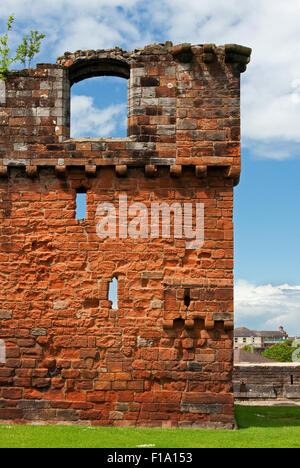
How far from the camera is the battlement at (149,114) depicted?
11.0 meters

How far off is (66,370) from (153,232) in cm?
310

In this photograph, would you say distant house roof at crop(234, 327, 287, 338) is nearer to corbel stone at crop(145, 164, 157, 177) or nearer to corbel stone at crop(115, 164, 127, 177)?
corbel stone at crop(145, 164, 157, 177)

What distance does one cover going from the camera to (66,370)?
10695 mm

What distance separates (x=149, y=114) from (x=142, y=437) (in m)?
6.00

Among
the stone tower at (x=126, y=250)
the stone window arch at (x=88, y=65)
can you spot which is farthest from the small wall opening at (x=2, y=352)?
the stone window arch at (x=88, y=65)

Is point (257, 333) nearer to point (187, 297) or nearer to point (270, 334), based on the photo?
point (270, 334)

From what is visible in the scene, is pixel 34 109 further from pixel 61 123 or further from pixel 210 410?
pixel 210 410

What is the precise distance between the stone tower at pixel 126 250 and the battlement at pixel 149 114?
0.02 m

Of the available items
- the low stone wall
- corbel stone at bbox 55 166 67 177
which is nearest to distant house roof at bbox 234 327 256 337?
the low stone wall

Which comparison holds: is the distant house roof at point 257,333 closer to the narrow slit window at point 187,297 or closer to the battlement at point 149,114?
the narrow slit window at point 187,297

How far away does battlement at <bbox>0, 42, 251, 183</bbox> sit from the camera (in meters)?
11.0

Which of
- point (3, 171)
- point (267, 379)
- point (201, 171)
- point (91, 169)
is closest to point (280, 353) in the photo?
point (267, 379)

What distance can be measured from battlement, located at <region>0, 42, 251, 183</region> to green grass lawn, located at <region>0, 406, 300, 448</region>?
476 cm

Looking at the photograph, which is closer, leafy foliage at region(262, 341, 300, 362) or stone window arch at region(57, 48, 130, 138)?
stone window arch at region(57, 48, 130, 138)
